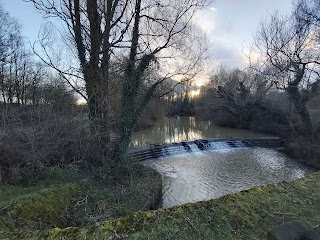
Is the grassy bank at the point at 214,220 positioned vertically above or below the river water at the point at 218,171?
above

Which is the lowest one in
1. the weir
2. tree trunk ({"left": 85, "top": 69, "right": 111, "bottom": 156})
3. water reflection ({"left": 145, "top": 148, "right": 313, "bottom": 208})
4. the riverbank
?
water reflection ({"left": 145, "top": 148, "right": 313, "bottom": 208})

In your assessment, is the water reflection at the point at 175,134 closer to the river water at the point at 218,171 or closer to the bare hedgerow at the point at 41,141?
the river water at the point at 218,171

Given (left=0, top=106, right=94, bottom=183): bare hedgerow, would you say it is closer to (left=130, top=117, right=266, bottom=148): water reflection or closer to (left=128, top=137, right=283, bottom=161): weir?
(left=128, top=137, right=283, bottom=161): weir

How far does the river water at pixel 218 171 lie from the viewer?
8.88 m

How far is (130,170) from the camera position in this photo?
26.2 feet

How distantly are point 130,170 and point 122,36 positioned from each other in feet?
15.2

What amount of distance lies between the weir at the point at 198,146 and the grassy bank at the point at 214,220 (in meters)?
9.69

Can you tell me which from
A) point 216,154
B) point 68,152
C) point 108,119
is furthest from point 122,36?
point 216,154

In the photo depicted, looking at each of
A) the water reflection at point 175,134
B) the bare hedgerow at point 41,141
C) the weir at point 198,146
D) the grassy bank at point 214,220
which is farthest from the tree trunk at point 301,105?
the grassy bank at point 214,220

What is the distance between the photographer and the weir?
13.9 m

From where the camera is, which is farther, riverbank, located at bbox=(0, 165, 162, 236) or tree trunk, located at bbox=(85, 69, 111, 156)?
tree trunk, located at bbox=(85, 69, 111, 156)

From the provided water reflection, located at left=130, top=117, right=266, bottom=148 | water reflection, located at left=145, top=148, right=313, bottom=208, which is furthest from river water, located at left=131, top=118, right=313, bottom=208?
water reflection, located at left=130, top=117, right=266, bottom=148

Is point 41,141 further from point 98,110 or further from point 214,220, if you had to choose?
point 214,220

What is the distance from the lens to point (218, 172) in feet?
36.9
